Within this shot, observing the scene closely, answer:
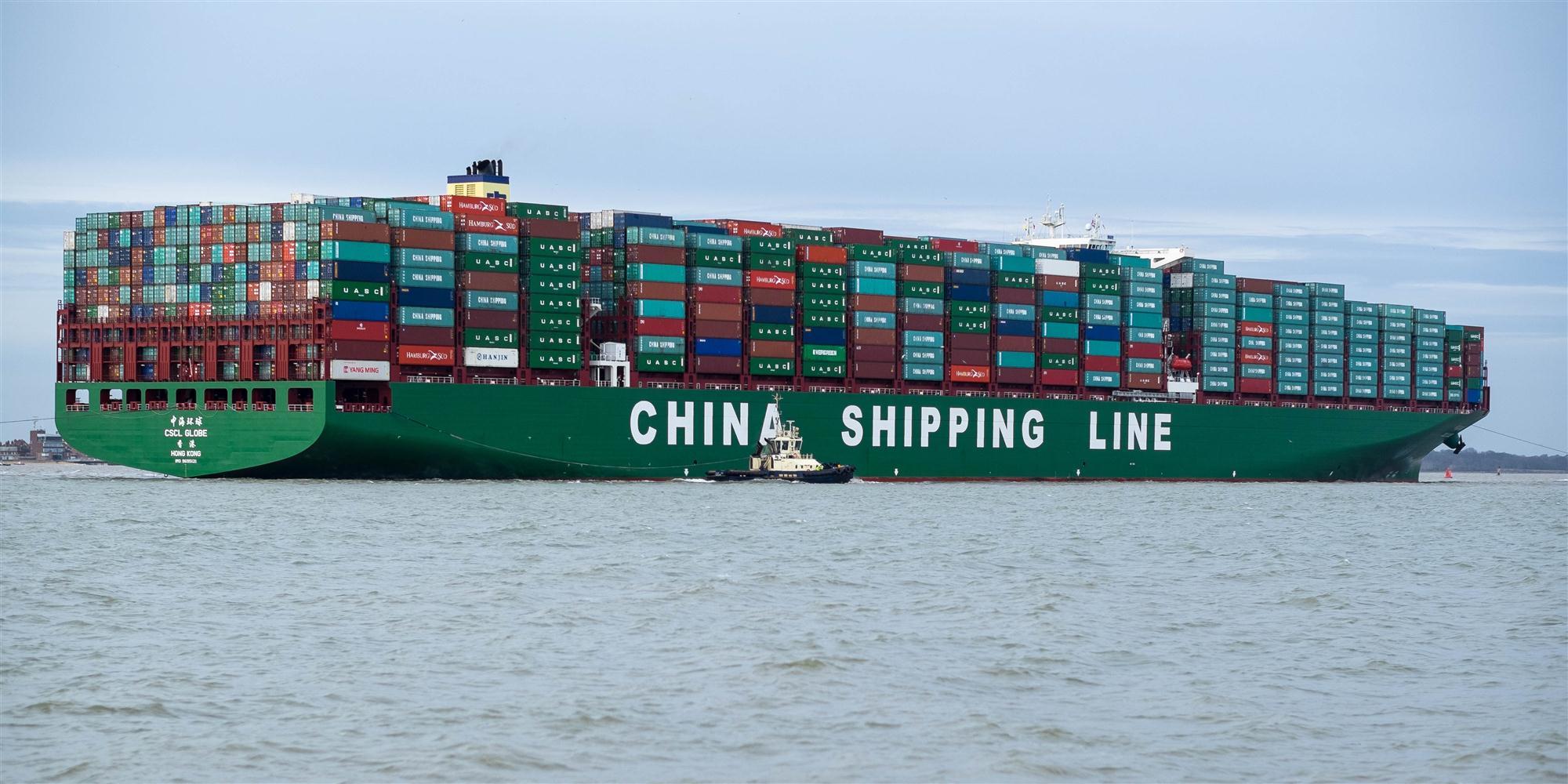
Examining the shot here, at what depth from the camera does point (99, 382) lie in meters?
68.8

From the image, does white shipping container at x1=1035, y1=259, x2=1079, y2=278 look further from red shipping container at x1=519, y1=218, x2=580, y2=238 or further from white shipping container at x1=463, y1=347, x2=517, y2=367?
white shipping container at x1=463, y1=347, x2=517, y2=367

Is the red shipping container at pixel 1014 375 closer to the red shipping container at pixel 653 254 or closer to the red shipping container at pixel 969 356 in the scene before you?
the red shipping container at pixel 969 356

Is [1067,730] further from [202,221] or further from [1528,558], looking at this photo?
[202,221]

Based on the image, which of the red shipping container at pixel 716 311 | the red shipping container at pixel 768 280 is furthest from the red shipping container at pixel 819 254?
the red shipping container at pixel 716 311

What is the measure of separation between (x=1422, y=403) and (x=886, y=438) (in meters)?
42.3

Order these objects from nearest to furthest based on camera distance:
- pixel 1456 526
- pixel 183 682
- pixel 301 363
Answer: pixel 183 682
pixel 1456 526
pixel 301 363

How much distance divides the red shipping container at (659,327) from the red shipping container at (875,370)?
9794mm

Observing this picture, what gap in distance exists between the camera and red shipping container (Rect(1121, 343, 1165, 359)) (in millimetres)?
90438

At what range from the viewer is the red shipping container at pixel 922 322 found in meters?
81.9

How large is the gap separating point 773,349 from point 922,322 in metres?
8.74

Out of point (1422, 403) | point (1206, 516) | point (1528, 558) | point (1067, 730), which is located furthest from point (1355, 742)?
point (1422, 403)

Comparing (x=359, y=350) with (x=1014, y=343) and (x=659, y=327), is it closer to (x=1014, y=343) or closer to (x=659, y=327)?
(x=659, y=327)

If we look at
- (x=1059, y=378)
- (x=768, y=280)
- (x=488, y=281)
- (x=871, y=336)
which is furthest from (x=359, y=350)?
(x=1059, y=378)

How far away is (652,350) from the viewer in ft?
242
